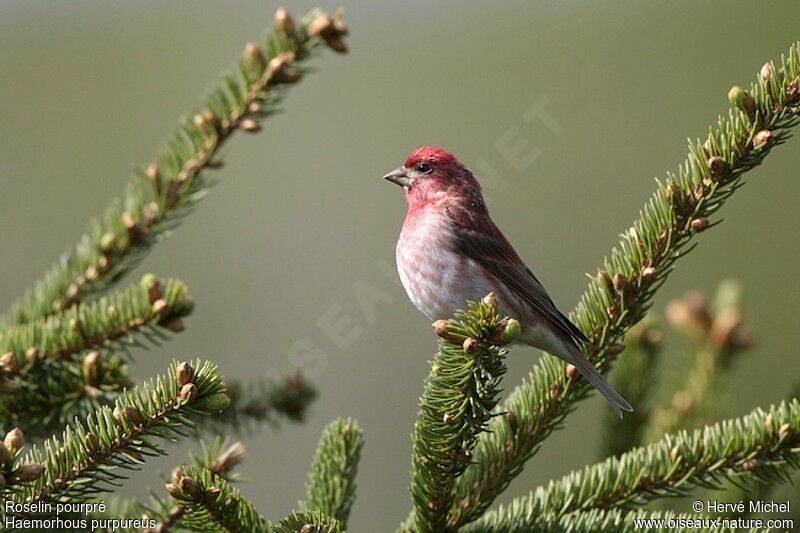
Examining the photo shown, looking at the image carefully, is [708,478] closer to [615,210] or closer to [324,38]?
[324,38]

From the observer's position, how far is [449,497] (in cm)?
219

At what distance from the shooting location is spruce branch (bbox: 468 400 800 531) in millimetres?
2283

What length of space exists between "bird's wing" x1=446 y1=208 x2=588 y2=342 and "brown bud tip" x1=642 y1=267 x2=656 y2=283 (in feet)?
3.36

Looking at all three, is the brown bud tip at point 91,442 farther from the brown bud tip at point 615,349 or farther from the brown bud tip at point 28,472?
the brown bud tip at point 615,349

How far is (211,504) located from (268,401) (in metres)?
0.88

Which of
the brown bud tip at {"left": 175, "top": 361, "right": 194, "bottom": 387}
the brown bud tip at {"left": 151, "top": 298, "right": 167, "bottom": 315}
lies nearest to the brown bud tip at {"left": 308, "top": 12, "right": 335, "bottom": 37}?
the brown bud tip at {"left": 151, "top": 298, "right": 167, "bottom": 315}

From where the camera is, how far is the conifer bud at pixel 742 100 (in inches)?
82.9

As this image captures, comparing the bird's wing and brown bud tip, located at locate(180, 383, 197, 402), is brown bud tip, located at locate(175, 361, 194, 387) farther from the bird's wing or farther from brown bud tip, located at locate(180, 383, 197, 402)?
the bird's wing

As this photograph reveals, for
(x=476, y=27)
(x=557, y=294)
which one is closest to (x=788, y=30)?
(x=557, y=294)

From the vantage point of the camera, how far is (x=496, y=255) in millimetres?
3688

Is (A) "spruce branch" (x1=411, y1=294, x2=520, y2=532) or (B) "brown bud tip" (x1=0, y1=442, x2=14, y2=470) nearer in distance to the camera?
(B) "brown bud tip" (x1=0, y1=442, x2=14, y2=470)

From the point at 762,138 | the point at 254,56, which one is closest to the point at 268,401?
the point at 254,56

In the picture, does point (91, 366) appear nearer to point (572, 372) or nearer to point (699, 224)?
point (572, 372)

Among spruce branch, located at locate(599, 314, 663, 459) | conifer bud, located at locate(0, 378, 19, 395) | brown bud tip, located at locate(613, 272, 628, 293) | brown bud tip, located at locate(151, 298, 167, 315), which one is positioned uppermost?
conifer bud, located at locate(0, 378, 19, 395)
